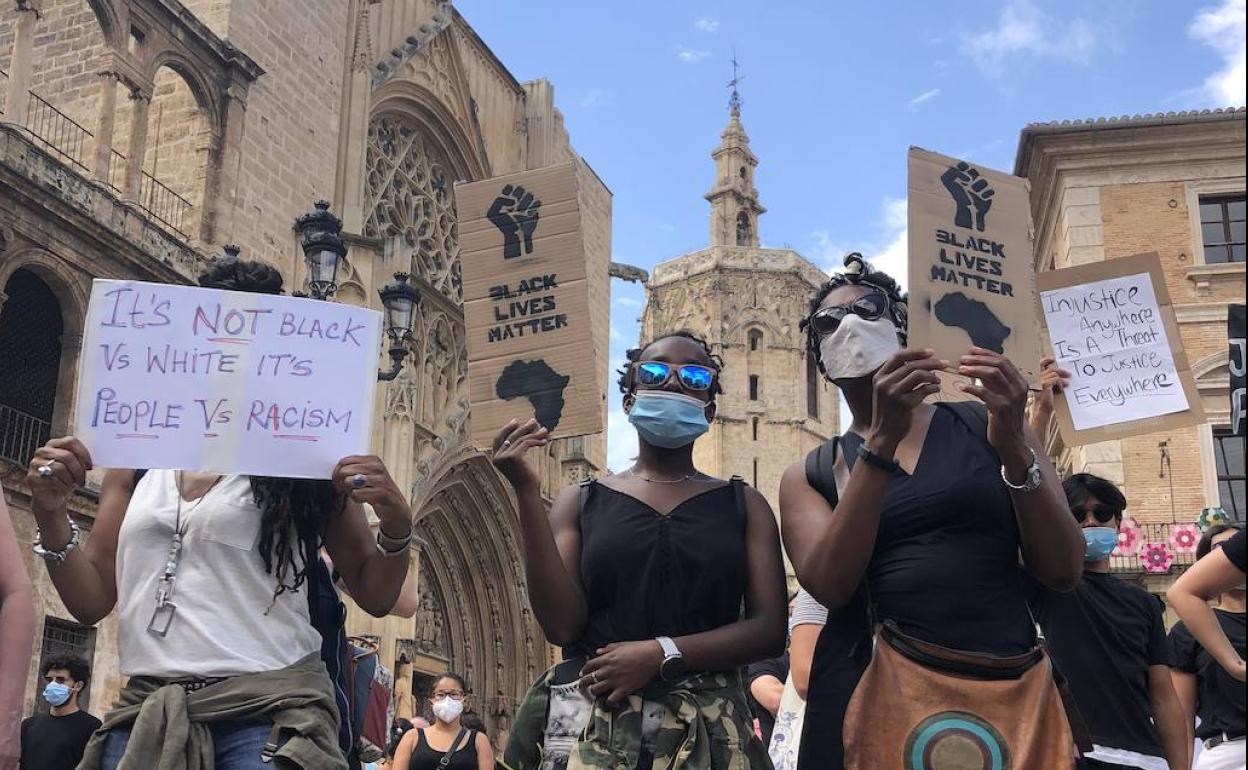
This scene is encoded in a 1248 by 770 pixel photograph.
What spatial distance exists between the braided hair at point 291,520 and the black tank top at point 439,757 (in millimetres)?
5689

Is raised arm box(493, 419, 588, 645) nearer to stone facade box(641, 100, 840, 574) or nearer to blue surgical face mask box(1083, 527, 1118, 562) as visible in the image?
blue surgical face mask box(1083, 527, 1118, 562)

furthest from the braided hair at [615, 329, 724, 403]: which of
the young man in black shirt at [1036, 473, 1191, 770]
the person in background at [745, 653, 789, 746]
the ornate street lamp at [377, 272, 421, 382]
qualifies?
the ornate street lamp at [377, 272, 421, 382]

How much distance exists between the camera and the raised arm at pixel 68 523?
3285 mm

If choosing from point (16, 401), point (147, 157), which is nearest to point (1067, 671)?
point (16, 401)

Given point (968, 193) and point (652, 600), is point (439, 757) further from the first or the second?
point (968, 193)

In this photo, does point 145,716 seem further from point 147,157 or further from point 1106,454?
point 1106,454

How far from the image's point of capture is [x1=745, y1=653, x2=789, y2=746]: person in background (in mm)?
6565

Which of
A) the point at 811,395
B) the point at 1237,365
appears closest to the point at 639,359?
the point at 1237,365

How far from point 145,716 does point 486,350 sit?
1478 millimetres

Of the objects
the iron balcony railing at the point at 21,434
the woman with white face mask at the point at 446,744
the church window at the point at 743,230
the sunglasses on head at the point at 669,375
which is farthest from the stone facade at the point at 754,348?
the sunglasses on head at the point at 669,375

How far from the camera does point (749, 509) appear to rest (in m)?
3.56

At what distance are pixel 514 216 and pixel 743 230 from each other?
64.6 meters

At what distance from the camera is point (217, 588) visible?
10.8 ft

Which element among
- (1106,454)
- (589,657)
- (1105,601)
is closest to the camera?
(589,657)
